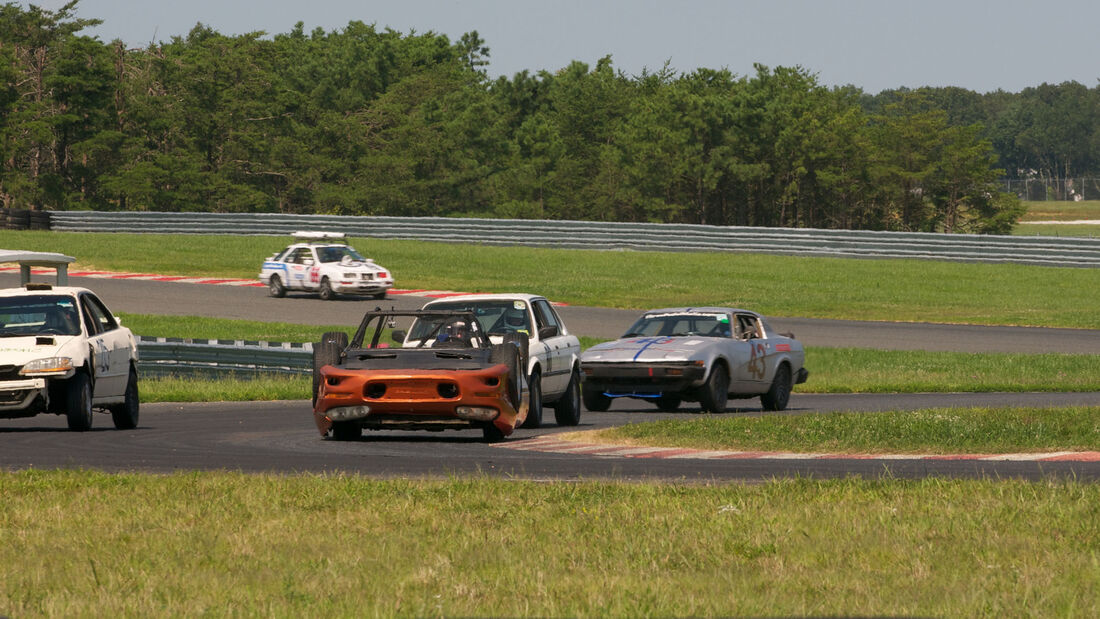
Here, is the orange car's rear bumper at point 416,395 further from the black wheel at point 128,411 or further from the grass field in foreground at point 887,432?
the black wheel at point 128,411

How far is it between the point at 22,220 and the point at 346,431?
149 feet

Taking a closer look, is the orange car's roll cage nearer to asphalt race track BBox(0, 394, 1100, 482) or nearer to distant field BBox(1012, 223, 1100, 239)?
asphalt race track BBox(0, 394, 1100, 482)

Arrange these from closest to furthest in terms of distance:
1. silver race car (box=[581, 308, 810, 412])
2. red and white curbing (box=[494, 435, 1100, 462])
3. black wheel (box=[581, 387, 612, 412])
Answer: red and white curbing (box=[494, 435, 1100, 462]) < silver race car (box=[581, 308, 810, 412]) < black wheel (box=[581, 387, 612, 412])

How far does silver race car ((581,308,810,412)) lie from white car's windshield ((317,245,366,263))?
19666 mm

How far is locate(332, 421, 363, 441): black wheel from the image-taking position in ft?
49.7

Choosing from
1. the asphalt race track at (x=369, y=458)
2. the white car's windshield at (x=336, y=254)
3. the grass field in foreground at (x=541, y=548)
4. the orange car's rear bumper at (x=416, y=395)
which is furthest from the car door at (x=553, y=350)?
the white car's windshield at (x=336, y=254)

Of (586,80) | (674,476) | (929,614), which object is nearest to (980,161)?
(586,80)

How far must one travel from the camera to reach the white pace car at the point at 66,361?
15.9 metres

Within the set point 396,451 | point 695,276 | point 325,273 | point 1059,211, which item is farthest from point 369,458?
point 1059,211

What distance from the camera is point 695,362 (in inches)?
744

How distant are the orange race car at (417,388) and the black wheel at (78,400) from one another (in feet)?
8.65

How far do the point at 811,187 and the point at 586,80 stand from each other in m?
22.6

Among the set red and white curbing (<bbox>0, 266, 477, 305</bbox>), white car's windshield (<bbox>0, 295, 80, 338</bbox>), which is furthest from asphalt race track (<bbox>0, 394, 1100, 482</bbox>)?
red and white curbing (<bbox>0, 266, 477, 305</bbox>)

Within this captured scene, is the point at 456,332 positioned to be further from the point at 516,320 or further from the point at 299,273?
the point at 299,273
